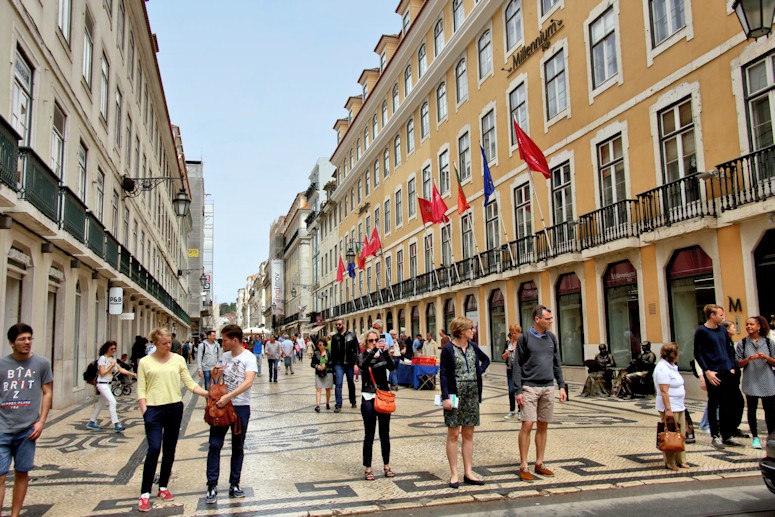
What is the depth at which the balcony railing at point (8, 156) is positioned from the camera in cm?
927

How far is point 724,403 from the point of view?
7.95 metres

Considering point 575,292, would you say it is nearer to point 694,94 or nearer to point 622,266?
point 622,266

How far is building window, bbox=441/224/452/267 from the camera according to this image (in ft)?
90.7

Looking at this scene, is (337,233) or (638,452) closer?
(638,452)

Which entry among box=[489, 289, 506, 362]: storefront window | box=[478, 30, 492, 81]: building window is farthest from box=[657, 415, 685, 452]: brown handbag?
box=[478, 30, 492, 81]: building window

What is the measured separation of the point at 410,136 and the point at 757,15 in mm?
27896

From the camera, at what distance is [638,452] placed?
7598 millimetres

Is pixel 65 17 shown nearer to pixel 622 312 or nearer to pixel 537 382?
pixel 537 382

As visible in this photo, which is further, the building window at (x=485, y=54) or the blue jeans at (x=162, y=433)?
the building window at (x=485, y=54)

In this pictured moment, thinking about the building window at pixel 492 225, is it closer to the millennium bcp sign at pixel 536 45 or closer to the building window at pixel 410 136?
the millennium bcp sign at pixel 536 45

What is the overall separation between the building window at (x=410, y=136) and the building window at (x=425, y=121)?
1.48m

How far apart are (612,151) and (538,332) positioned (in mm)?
11449

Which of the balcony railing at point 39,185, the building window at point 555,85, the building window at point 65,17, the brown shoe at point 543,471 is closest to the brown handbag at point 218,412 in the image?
the brown shoe at point 543,471

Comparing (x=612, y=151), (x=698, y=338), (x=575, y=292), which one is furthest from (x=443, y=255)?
(x=698, y=338)
